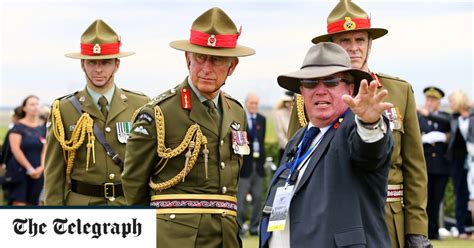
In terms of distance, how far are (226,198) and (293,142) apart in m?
1.05

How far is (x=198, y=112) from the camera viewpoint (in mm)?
7535

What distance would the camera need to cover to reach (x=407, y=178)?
7617mm

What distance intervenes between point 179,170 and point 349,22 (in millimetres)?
1525

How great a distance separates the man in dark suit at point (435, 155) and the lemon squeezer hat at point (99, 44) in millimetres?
8125

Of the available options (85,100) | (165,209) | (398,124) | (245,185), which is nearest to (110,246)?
(165,209)

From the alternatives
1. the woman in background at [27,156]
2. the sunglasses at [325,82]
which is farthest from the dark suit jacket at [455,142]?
the sunglasses at [325,82]

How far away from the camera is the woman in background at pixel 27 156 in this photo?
711 inches

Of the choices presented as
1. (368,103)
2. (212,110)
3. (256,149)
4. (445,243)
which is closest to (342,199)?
(368,103)

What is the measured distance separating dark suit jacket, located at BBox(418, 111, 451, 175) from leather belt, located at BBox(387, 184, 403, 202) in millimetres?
9729

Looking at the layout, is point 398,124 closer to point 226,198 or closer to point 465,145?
point 226,198

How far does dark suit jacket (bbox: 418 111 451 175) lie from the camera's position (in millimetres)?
17375

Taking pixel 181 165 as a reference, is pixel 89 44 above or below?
above

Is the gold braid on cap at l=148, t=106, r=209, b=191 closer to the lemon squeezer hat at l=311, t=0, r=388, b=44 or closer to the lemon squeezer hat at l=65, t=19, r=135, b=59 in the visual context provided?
the lemon squeezer hat at l=311, t=0, r=388, b=44

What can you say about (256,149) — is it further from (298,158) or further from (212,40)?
(298,158)
